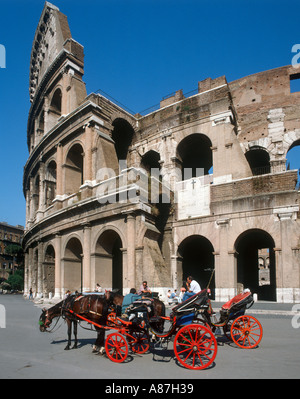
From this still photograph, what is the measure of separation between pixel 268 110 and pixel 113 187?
10.3 metres

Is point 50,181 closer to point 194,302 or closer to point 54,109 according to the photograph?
point 54,109

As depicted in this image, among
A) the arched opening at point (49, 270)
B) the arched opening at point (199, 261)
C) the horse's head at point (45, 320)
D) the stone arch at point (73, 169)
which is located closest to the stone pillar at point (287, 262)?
the arched opening at point (199, 261)

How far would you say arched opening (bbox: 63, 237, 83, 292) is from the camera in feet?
66.6

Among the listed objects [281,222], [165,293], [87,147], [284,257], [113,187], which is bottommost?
[165,293]

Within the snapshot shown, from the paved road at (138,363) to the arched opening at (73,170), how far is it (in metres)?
14.1

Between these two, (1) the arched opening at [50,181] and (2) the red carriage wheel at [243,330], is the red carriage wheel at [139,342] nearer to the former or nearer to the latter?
(2) the red carriage wheel at [243,330]

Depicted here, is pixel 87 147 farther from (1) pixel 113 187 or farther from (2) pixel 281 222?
(2) pixel 281 222

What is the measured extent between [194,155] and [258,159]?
428 centimetres

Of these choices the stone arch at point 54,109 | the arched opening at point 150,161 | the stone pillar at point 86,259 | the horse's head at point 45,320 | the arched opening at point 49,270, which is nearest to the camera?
the horse's head at point 45,320

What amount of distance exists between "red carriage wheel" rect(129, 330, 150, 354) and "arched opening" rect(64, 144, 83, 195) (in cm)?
1575

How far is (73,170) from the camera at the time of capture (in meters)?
22.1

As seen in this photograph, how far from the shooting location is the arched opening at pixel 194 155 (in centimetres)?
2014
